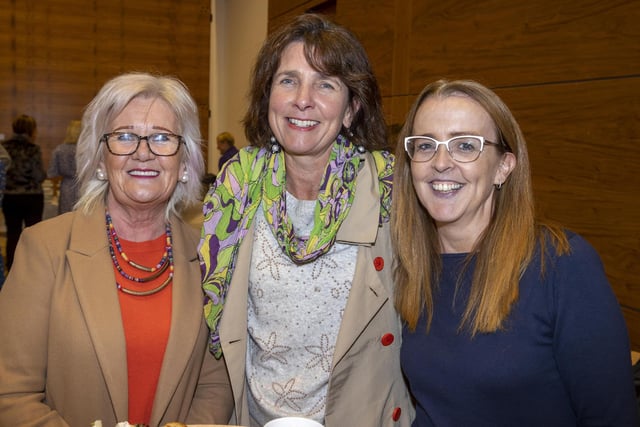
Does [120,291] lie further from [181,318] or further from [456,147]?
[456,147]

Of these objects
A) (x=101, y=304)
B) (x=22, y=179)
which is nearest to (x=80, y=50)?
(x=22, y=179)

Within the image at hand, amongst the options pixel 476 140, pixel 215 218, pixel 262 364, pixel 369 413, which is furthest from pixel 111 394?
pixel 476 140

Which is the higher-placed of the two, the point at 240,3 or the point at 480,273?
the point at 240,3

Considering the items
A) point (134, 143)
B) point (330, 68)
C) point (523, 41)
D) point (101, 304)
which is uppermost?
point (523, 41)

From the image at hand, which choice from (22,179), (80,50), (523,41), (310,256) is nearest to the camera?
(310,256)

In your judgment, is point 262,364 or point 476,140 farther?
point 262,364

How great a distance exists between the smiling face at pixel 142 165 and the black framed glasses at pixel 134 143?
12 mm

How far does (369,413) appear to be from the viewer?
6.36ft

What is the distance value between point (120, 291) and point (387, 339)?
86 centimetres

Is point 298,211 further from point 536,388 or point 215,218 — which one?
point 536,388

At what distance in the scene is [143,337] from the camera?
1888mm

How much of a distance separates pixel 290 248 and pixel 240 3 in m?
10.1

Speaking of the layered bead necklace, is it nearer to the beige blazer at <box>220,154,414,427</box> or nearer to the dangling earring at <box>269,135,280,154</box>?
the beige blazer at <box>220,154,414,427</box>

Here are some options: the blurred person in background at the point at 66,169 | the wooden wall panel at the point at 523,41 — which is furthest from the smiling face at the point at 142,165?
the blurred person in background at the point at 66,169
